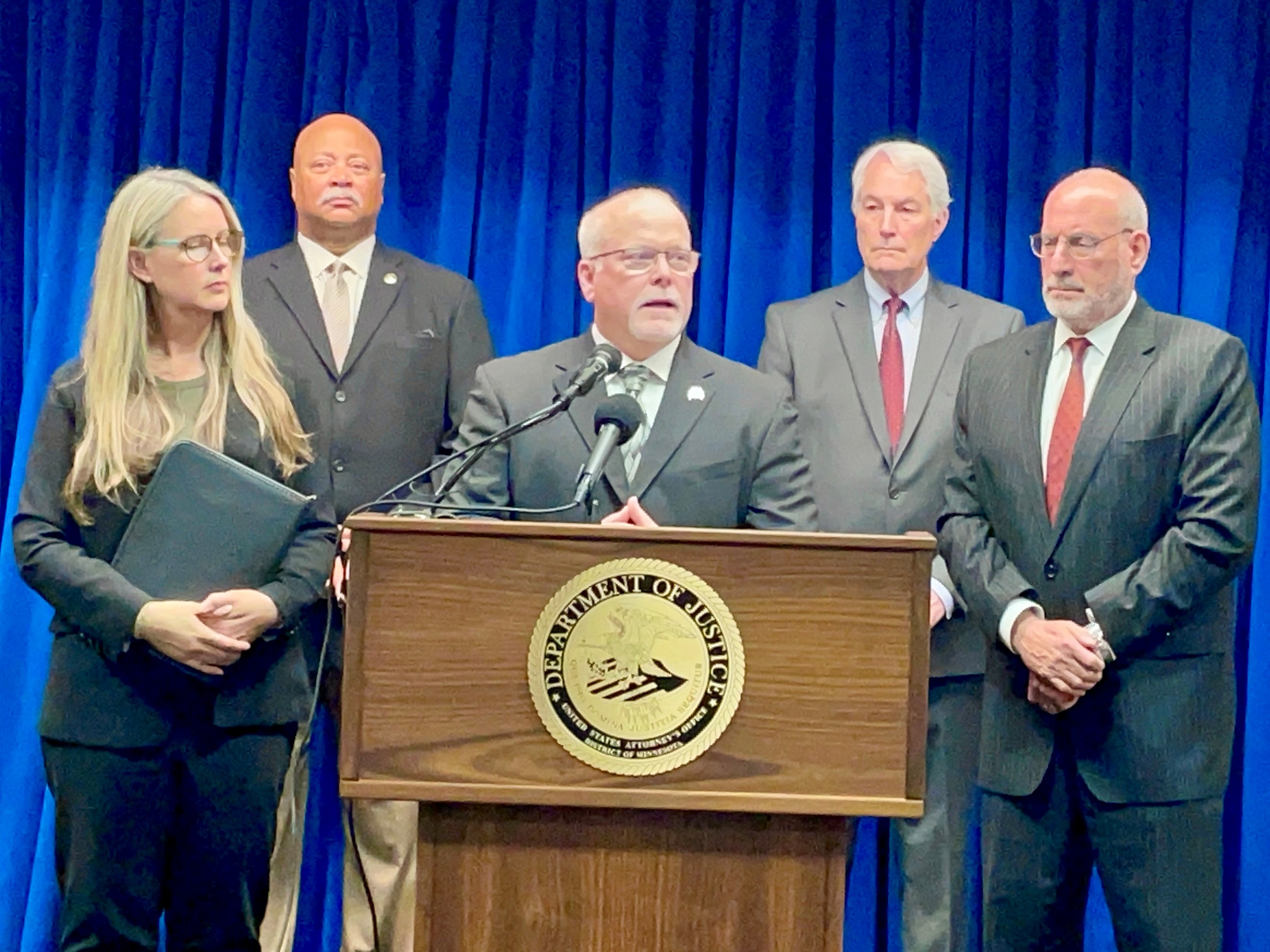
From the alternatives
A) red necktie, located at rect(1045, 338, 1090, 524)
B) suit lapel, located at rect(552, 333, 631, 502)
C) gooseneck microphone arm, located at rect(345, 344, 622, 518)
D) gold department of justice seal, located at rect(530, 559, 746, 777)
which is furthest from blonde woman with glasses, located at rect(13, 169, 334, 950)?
red necktie, located at rect(1045, 338, 1090, 524)

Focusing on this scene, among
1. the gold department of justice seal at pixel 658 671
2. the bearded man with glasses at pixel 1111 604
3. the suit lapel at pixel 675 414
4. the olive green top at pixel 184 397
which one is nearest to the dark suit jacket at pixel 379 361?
the olive green top at pixel 184 397

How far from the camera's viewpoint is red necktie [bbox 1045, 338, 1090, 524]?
306cm

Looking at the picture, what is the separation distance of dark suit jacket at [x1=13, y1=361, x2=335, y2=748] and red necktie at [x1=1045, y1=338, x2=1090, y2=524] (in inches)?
52.6

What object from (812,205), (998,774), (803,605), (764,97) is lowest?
(998,774)

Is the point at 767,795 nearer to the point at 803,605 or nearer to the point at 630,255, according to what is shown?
the point at 803,605

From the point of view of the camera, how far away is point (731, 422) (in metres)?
3.09

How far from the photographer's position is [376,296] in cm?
380

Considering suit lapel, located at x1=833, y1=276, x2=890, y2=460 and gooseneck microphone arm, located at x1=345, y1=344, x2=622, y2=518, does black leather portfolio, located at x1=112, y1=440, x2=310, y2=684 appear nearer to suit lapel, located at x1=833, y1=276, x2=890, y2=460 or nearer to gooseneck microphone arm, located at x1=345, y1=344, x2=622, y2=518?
gooseneck microphone arm, located at x1=345, y1=344, x2=622, y2=518

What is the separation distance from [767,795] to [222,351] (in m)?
1.47

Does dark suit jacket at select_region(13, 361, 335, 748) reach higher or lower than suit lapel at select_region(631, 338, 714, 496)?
lower

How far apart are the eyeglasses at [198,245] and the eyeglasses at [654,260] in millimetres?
737

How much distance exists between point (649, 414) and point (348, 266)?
3.56ft

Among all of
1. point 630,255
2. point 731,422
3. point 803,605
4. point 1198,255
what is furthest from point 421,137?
point 803,605

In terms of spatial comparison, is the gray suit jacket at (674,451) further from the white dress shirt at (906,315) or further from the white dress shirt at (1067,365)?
the white dress shirt at (906,315)
